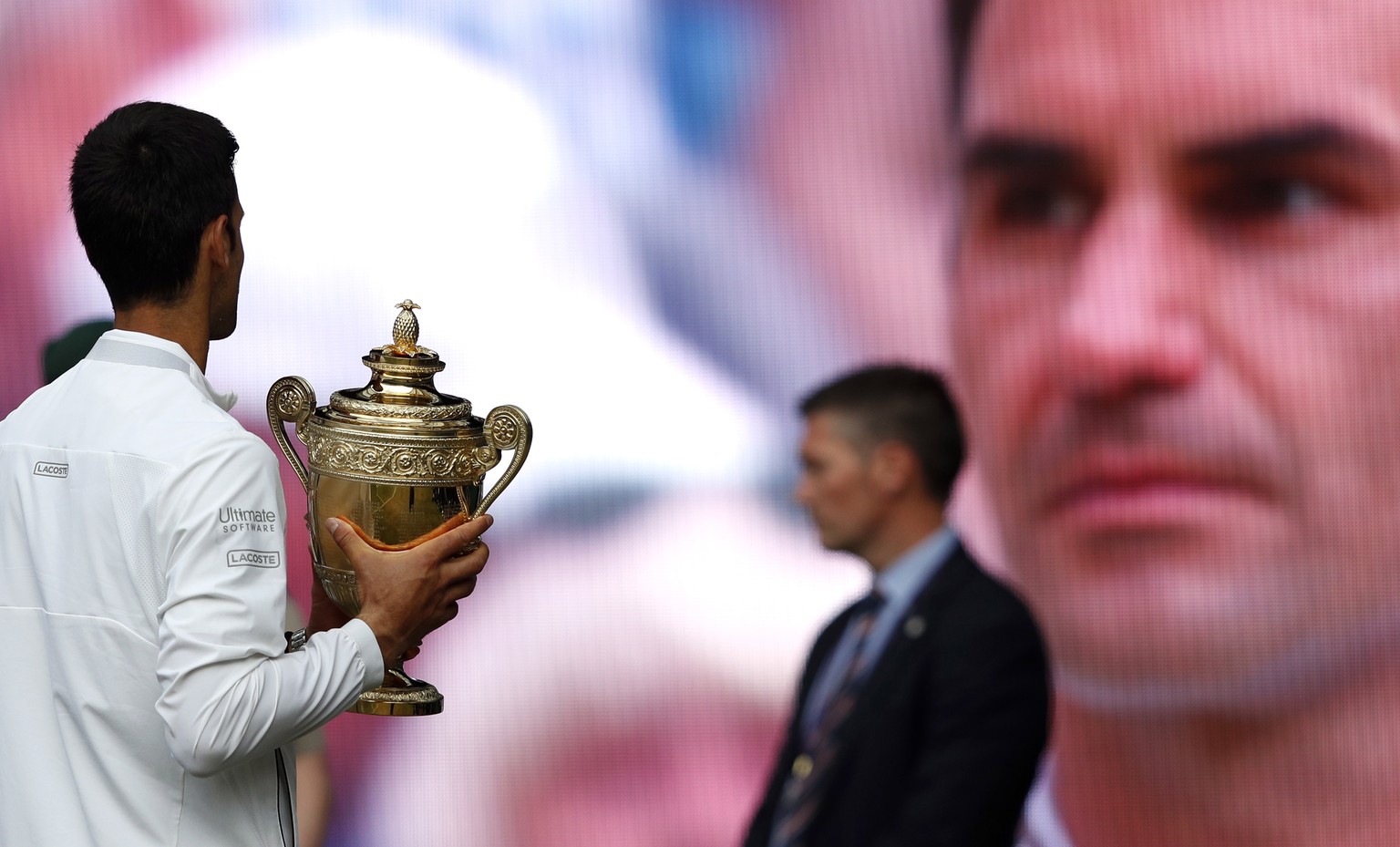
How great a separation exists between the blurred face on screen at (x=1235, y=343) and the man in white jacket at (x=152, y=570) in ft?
4.50

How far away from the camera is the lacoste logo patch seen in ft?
4.87

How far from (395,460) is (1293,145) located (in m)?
1.52

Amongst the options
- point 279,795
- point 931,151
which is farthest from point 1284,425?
point 279,795

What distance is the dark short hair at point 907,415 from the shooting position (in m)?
1.96

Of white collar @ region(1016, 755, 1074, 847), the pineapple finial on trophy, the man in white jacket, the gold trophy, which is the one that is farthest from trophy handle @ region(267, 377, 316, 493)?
white collar @ region(1016, 755, 1074, 847)

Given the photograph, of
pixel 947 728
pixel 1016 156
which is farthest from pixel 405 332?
pixel 1016 156

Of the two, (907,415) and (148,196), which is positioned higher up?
(148,196)

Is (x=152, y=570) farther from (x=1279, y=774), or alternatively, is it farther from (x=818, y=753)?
(x=1279, y=774)

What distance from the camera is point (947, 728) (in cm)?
175

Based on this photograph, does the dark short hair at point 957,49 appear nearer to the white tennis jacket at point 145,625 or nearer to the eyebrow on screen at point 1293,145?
the eyebrow on screen at point 1293,145

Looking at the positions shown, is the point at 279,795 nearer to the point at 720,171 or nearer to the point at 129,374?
the point at 129,374

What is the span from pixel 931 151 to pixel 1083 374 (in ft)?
1.65

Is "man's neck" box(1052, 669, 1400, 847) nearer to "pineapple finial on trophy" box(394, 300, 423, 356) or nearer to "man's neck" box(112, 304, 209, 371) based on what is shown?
"pineapple finial on trophy" box(394, 300, 423, 356)

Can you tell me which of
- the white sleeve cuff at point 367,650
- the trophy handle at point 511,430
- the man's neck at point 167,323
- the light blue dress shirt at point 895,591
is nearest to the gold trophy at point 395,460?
the trophy handle at point 511,430
